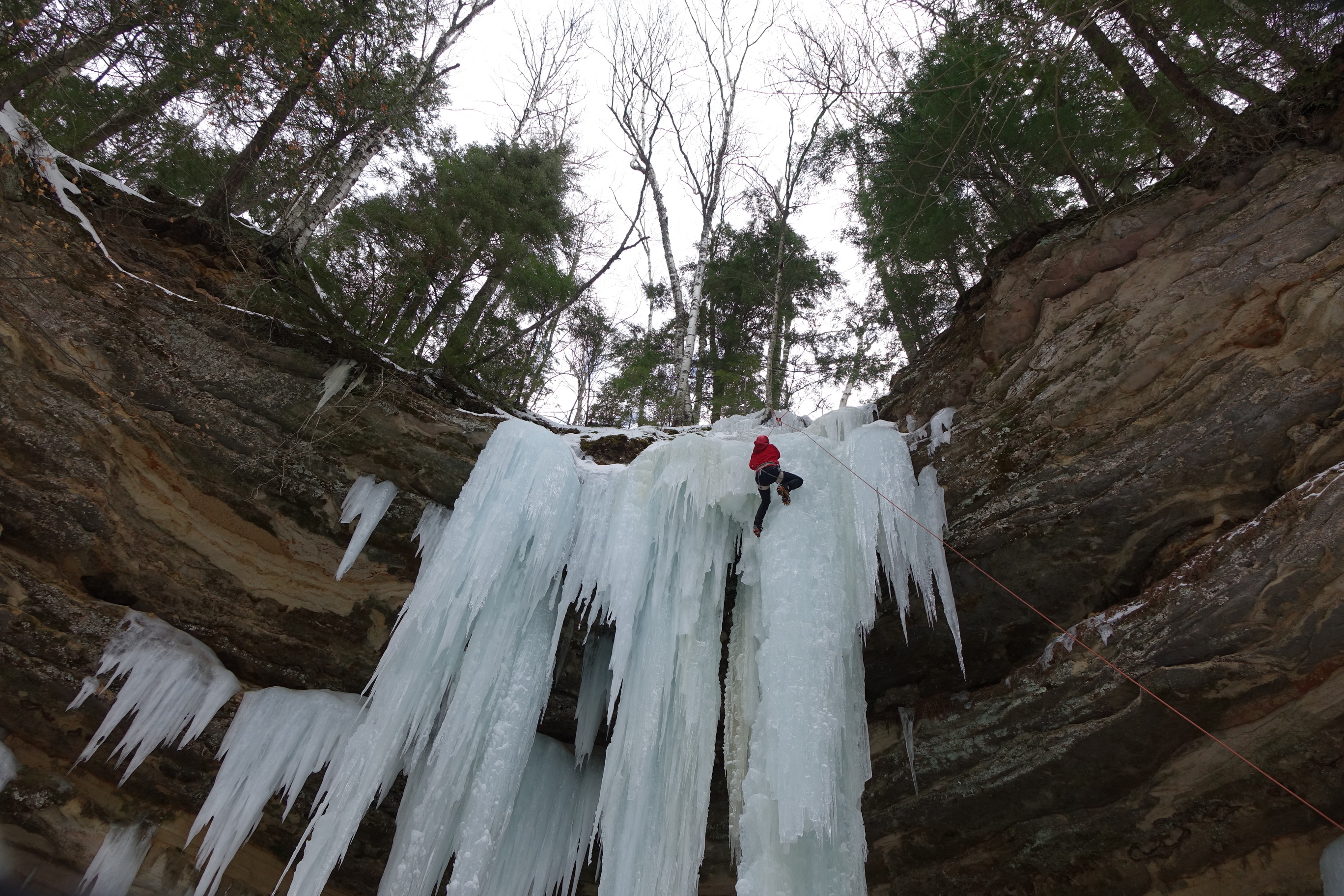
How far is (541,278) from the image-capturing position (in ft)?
25.4

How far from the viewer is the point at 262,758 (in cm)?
514

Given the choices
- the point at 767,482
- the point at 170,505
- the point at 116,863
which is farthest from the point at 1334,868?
the point at 116,863

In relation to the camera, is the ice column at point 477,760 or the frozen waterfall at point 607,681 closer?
the frozen waterfall at point 607,681

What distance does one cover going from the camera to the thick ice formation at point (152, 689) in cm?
488

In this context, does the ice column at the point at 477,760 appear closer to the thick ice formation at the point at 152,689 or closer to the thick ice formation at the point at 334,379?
the thick ice formation at the point at 152,689

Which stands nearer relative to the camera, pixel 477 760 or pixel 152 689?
pixel 477 760

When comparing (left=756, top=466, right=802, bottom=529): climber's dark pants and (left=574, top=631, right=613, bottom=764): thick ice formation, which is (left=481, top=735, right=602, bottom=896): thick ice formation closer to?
(left=574, top=631, right=613, bottom=764): thick ice formation

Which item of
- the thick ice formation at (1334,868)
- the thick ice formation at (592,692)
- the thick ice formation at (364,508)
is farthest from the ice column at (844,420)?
the thick ice formation at (364,508)

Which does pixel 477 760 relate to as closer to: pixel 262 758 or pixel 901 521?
pixel 262 758

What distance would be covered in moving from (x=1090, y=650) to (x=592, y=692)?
13.6 feet

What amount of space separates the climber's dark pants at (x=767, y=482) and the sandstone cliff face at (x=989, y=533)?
4.17 ft

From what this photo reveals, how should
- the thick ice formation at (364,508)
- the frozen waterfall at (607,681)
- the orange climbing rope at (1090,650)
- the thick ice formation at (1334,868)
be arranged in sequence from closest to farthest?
1. the thick ice formation at (1334,868)
2. the orange climbing rope at (1090,650)
3. the frozen waterfall at (607,681)
4. the thick ice formation at (364,508)

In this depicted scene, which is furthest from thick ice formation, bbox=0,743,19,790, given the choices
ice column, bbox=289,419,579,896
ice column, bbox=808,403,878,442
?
ice column, bbox=808,403,878,442

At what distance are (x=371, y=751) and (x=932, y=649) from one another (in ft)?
15.2
